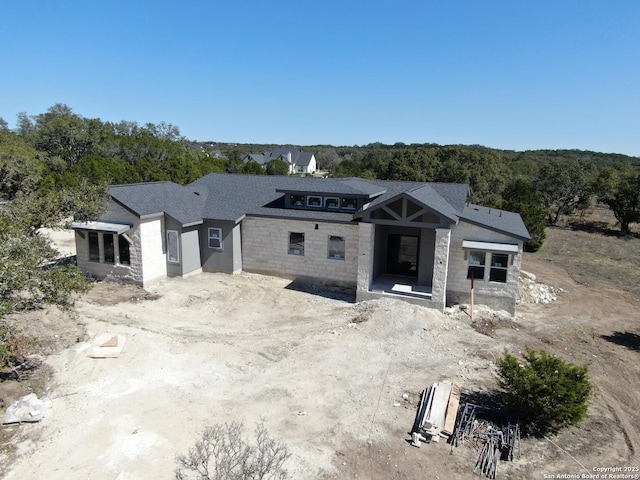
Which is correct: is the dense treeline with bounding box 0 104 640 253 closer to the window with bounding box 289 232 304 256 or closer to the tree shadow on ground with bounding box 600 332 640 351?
the tree shadow on ground with bounding box 600 332 640 351

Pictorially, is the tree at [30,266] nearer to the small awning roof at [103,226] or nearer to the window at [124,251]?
the small awning roof at [103,226]

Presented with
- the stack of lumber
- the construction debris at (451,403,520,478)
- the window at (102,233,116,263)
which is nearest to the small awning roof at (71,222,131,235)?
the window at (102,233,116,263)

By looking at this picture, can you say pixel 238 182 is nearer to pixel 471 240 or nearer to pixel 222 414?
pixel 471 240

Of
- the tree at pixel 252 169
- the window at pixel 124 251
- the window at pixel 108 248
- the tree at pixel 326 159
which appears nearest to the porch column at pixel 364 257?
the window at pixel 124 251

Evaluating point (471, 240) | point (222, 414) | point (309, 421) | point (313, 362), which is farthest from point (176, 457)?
point (471, 240)

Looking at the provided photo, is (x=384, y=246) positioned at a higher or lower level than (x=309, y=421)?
higher

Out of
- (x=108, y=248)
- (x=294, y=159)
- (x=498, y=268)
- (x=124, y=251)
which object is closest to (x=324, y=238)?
(x=498, y=268)
